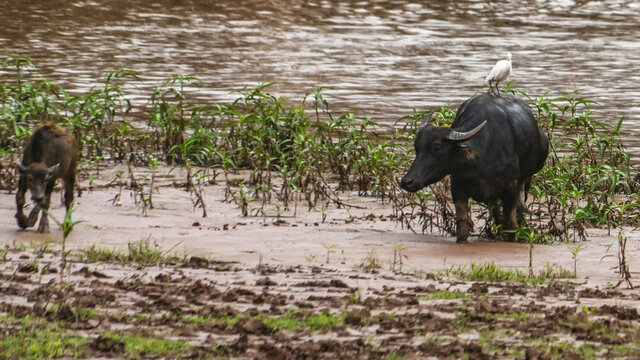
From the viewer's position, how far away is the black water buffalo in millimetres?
9625

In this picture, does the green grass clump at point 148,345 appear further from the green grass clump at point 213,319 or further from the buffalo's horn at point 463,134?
the buffalo's horn at point 463,134

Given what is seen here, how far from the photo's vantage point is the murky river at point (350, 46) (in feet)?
58.7

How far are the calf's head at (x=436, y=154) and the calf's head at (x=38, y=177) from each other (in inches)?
106

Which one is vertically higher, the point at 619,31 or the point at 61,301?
the point at 619,31

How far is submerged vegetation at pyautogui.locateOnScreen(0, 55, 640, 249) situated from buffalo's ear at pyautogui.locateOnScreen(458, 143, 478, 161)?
0.57 metres

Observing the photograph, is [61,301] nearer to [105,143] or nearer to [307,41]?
[105,143]

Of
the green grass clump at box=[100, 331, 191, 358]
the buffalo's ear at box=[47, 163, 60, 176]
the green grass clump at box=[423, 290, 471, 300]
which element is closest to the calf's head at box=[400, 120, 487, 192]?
the green grass clump at box=[423, 290, 471, 300]

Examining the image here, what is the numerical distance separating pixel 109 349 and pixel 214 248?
318 centimetres

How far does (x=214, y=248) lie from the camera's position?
29.7 feet

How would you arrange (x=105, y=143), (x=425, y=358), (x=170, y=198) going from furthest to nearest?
(x=105, y=143) < (x=170, y=198) < (x=425, y=358)

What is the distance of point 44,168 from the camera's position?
9.62 metres

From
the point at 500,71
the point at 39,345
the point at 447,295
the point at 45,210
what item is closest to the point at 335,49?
the point at 500,71

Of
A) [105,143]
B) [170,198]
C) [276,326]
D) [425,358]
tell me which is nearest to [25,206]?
[170,198]

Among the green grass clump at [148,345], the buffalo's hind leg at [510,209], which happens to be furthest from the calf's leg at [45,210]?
the buffalo's hind leg at [510,209]
